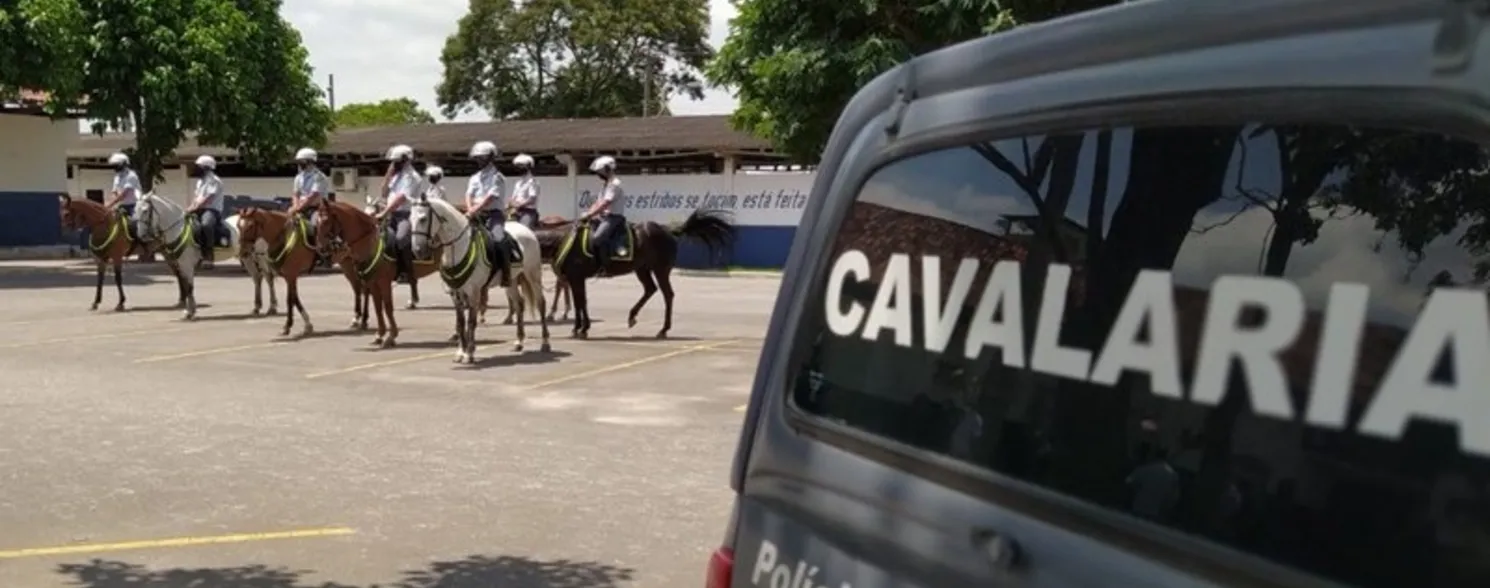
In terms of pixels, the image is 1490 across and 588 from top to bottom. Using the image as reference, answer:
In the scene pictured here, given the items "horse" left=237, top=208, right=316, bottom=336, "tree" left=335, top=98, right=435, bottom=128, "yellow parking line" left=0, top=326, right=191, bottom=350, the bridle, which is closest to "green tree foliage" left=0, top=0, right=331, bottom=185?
"yellow parking line" left=0, top=326, right=191, bottom=350

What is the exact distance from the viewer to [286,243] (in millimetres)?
18500

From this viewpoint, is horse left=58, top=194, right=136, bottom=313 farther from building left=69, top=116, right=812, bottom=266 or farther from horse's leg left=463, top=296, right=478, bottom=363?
building left=69, top=116, right=812, bottom=266

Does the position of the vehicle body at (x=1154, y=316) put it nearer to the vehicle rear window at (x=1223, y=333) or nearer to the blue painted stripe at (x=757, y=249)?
the vehicle rear window at (x=1223, y=333)

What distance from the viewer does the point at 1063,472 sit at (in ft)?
7.73

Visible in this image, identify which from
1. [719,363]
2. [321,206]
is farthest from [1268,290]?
[321,206]

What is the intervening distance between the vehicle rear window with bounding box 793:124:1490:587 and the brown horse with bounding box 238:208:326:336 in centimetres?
1655

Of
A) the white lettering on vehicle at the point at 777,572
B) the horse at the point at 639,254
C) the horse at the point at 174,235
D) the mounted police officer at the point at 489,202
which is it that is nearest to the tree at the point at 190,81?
the horse at the point at 174,235

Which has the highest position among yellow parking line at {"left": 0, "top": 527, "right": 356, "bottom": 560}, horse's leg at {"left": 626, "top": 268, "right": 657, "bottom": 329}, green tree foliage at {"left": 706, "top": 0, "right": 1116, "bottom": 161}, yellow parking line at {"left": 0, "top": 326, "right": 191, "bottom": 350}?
green tree foliage at {"left": 706, "top": 0, "right": 1116, "bottom": 161}

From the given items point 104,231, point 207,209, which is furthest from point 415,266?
point 104,231

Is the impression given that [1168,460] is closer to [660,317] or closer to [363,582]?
[363,582]

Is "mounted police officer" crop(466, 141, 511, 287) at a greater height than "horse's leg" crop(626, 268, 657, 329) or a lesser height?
greater

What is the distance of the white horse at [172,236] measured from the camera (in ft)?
69.3

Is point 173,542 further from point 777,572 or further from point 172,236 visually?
point 172,236

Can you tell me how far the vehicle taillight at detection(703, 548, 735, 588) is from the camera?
3254 millimetres
